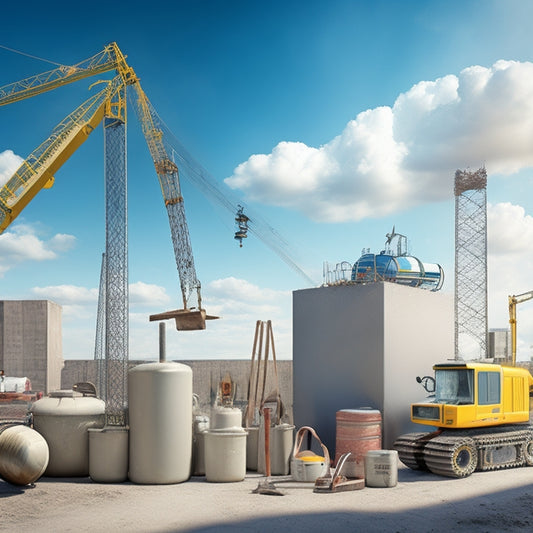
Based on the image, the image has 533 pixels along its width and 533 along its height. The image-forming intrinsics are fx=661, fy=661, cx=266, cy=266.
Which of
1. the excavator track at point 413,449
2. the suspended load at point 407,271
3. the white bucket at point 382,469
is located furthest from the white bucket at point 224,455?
the suspended load at point 407,271

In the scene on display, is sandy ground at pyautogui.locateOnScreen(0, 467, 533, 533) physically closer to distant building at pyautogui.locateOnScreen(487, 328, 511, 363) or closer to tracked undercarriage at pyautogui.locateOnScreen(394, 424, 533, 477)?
tracked undercarriage at pyautogui.locateOnScreen(394, 424, 533, 477)

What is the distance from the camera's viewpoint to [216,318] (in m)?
34.9

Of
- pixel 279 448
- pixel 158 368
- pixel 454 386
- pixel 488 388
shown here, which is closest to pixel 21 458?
pixel 158 368

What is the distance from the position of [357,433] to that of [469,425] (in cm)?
257

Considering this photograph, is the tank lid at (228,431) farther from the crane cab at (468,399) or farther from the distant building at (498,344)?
the distant building at (498,344)

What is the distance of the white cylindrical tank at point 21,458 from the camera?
12.6 m

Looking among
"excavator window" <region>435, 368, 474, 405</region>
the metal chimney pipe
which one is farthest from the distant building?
the metal chimney pipe

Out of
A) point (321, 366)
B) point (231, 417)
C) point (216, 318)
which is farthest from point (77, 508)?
point (216, 318)

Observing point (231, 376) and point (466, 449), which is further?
point (231, 376)

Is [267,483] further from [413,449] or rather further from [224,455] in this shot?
[413,449]

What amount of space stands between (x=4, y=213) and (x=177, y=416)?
922 inches

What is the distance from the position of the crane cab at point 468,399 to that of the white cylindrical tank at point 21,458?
8050mm

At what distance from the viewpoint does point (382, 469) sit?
12.8 m

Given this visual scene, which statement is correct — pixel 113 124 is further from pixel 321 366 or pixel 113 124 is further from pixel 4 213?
pixel 4 213
